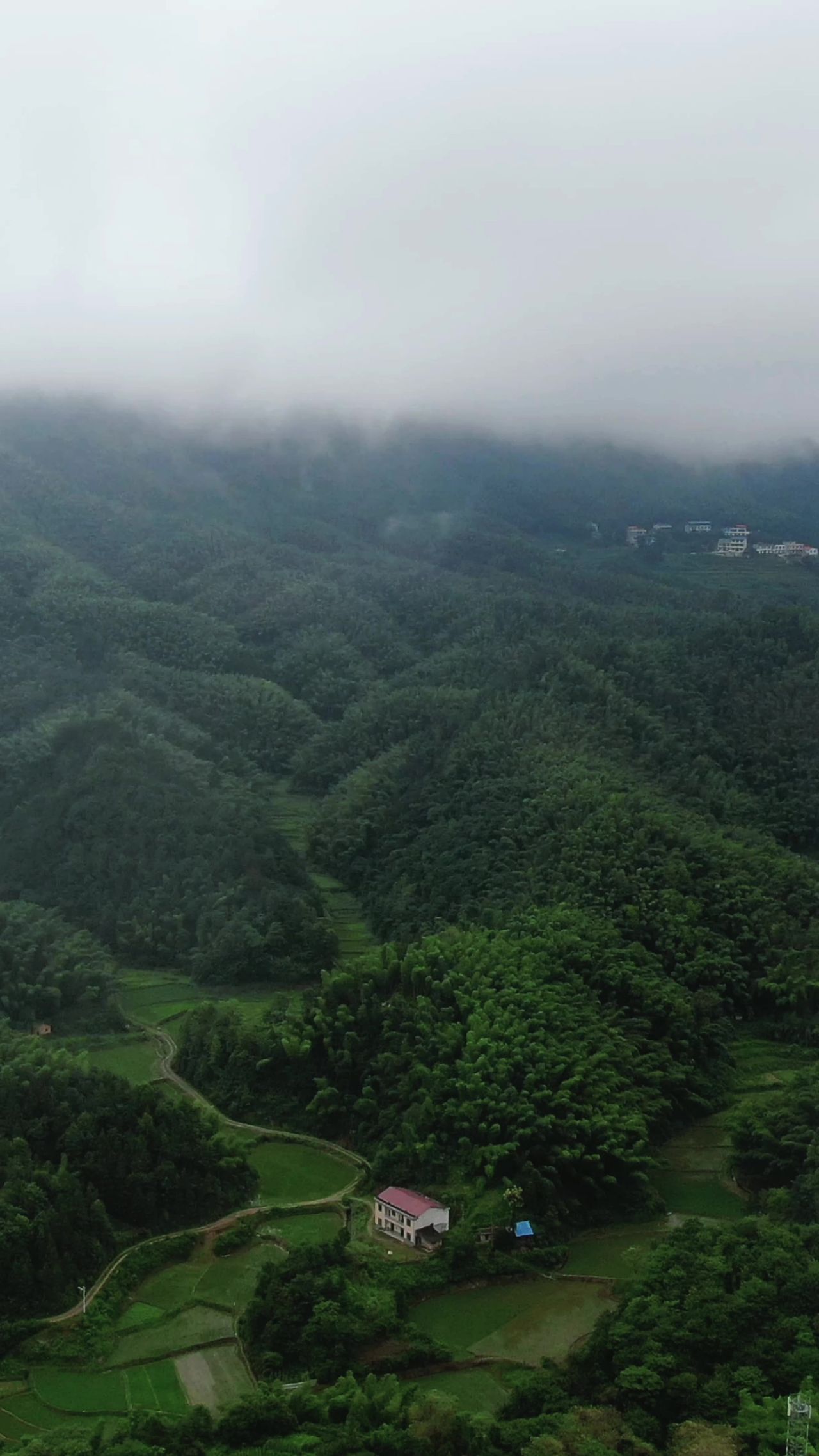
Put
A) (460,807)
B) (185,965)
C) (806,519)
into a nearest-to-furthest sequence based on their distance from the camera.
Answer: (185,965) → (460,807) → (806,519)

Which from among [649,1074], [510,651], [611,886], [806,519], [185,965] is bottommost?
[185,965]

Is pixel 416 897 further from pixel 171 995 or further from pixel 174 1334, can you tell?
pixel 174 1334

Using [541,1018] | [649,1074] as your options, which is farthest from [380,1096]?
[649,1074]

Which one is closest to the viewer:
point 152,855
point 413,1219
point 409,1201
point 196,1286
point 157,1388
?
point 157,1388

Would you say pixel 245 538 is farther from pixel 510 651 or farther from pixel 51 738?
pixel 51 738

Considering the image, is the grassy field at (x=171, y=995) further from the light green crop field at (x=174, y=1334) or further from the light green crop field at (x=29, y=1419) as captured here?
the light green crop field at (x=29, y=1419)

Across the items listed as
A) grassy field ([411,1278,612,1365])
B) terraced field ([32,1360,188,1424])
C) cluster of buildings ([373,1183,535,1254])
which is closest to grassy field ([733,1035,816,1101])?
cluster of buildings ([373,1183,535,1254])

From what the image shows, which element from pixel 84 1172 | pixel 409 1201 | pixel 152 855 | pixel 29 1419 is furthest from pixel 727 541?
pixel 29 1419
